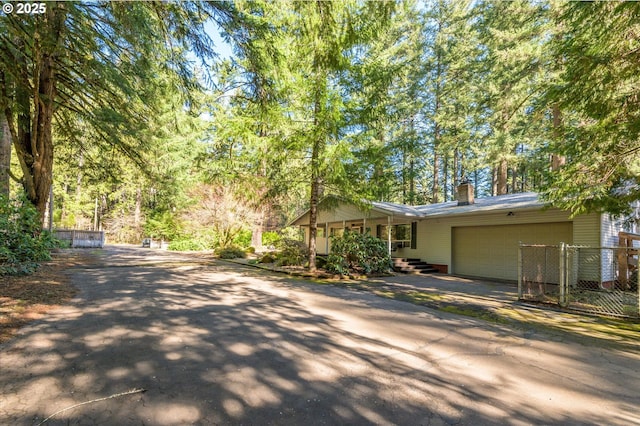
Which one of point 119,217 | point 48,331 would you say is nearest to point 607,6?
point 48,331

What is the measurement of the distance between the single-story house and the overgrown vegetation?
9206mm

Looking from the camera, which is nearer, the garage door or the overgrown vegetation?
the overgrown vegetation

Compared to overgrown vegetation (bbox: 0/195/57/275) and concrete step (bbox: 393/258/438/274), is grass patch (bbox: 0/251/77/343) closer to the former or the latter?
overgrown vegetation (bbox: 0/195/57/275)

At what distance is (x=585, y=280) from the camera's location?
9.30 m

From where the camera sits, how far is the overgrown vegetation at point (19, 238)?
22.0 feet

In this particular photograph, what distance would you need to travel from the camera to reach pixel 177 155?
24578 mm

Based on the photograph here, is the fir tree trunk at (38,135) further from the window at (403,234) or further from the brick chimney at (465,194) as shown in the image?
the brick chimney at (465,194)

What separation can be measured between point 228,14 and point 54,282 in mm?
6986

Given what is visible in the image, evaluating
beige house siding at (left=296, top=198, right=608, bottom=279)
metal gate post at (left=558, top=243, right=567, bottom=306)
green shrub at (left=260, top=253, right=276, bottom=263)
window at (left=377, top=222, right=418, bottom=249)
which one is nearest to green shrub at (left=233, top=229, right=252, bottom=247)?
green shrub at (left=260, top=253, right=276, bottom=263)

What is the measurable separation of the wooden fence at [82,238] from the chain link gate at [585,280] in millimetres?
25301

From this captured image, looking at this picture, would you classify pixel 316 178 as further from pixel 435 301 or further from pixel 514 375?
pixel 514 375

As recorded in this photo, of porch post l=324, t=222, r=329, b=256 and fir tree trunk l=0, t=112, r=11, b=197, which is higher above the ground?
fir tree trunk l=0, t=112, r=11, b=197

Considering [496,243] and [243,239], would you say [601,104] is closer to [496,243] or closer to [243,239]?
[496,243]

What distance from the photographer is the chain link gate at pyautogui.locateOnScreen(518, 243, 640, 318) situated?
22.2 ft
